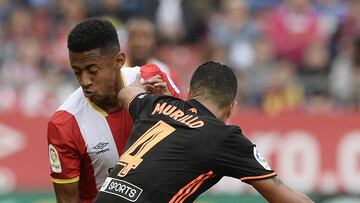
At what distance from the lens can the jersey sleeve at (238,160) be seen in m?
5.46

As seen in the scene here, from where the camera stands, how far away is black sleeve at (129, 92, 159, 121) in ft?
18.9

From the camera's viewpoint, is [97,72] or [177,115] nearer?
[177,115]

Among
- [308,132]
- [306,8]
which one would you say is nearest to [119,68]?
[308,132]

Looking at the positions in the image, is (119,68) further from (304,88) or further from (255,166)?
(304,88)

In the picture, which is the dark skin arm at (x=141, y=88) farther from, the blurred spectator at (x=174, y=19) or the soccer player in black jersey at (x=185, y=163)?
the blurred spectator at (x=174, y=19)

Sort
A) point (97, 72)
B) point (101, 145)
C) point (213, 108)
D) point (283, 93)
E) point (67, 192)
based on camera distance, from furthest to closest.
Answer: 1. point (283, 93)
2. point (101, 145)
3. point (67, 192)
4. point (97, 72)
5. point (213, 108)

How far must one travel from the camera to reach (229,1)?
14102 millimetres

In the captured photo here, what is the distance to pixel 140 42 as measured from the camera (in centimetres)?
945

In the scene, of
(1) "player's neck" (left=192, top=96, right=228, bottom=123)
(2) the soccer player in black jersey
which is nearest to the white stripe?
(2) the soccer player in black jersey

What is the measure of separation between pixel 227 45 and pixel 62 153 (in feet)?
24.3

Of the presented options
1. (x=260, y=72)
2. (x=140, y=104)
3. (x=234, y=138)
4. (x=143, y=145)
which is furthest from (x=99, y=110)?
(x=260, y=72)

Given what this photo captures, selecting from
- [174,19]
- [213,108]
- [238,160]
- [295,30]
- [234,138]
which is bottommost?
[238,160]

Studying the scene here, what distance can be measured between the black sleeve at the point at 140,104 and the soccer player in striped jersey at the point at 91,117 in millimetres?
245

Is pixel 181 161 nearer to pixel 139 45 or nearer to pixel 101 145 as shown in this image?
pixel 101 145
